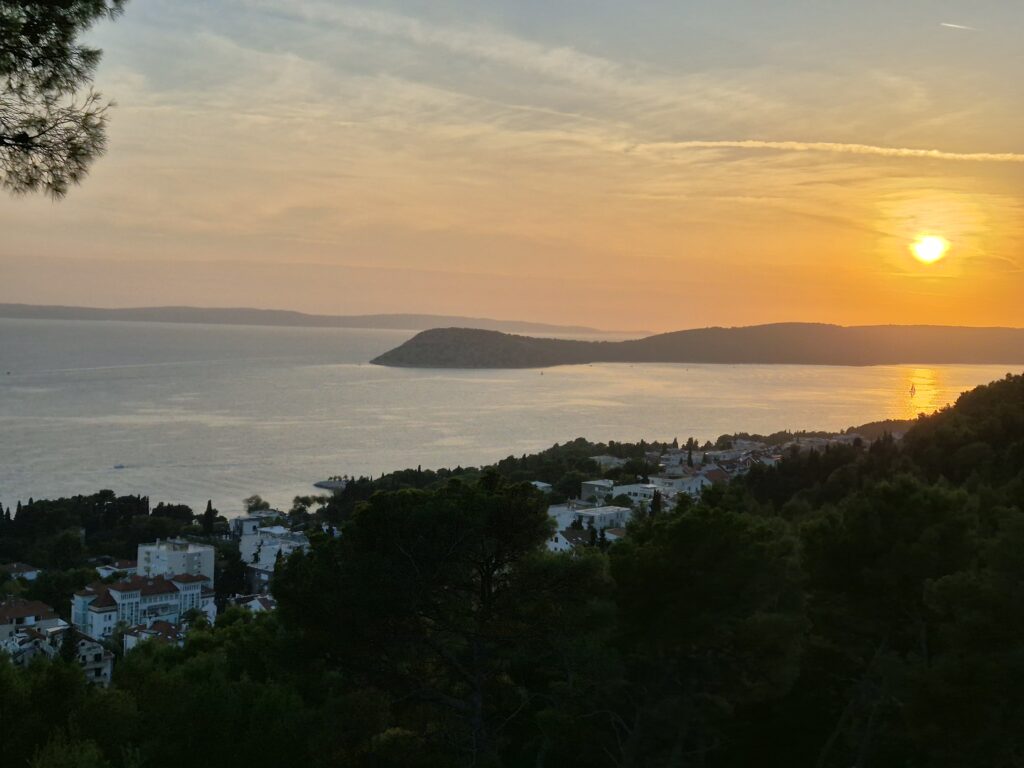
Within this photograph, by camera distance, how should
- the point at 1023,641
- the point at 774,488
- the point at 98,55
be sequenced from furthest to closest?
the point at 774,488, the point at 1023,641, the point at 98,55

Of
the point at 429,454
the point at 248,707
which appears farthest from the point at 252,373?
the point at 248,707

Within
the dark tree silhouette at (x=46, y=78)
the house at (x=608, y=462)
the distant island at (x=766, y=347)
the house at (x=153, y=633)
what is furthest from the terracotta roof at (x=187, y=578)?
the distant island at (x=766, y=347)

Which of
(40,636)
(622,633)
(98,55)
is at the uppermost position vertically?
(98,55)

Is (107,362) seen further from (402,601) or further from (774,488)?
(402,601)

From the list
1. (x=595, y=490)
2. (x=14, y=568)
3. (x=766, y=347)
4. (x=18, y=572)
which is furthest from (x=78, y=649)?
(x=766, y=347)


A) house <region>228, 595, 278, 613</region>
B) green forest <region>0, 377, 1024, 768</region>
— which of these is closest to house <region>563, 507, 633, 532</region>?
house <region>228, 595, 278, 613</region>

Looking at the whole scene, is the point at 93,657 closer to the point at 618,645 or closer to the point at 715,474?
the point at 618,645

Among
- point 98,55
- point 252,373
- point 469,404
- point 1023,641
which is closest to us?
point 98,55
